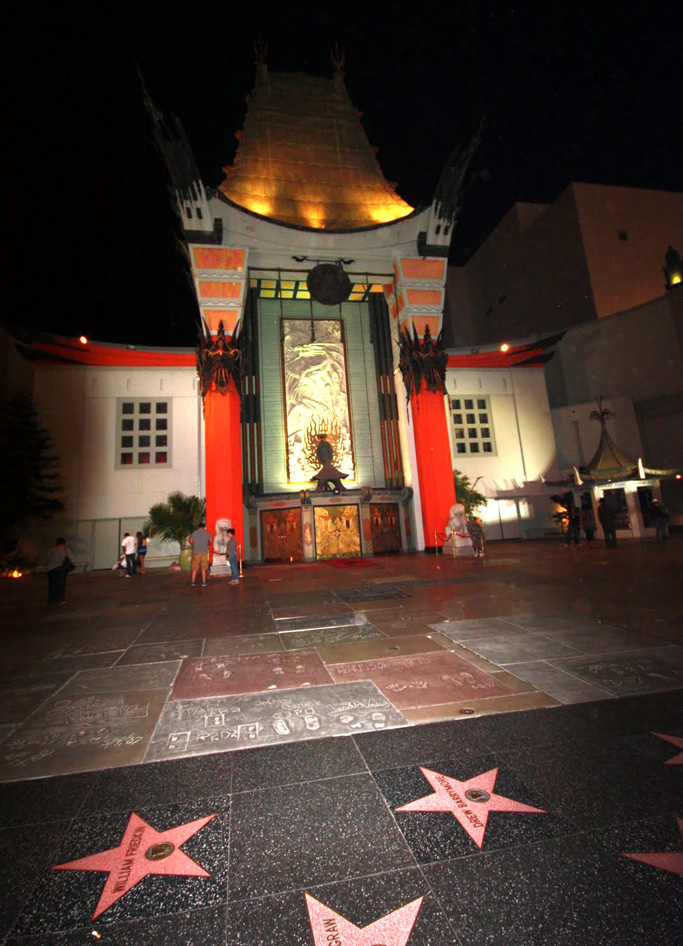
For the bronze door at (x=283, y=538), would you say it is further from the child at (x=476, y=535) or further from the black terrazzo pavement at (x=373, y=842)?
the black terrazzo pavement at (x=373, y=842)

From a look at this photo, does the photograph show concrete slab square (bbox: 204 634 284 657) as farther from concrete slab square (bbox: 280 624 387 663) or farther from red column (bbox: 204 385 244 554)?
red column (bbox: 204 385 244 554)

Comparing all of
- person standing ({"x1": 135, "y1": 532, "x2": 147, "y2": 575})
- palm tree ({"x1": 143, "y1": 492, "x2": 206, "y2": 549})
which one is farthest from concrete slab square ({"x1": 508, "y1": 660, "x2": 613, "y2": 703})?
person standing ({"x1": 135, "y1": 532, "x2": 147, "y2": 575})

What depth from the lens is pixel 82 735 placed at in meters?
2.84

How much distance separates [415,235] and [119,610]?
1843cm

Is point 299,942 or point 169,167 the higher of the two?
point 169,167

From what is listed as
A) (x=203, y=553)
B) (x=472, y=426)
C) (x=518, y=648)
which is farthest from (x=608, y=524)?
(x=203, y=553)

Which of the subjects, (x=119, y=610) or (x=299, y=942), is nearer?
(x=299, y=942)

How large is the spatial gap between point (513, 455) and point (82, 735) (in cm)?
2351

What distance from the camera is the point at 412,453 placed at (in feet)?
59.9

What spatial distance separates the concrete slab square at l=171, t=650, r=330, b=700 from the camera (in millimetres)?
3499

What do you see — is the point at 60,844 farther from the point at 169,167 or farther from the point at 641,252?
the point at 641,252

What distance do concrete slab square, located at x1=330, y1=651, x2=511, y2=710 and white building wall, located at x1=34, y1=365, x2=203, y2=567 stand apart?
17749 mm

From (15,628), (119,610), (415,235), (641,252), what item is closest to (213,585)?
(119,610)

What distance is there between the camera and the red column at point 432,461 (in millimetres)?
17047
